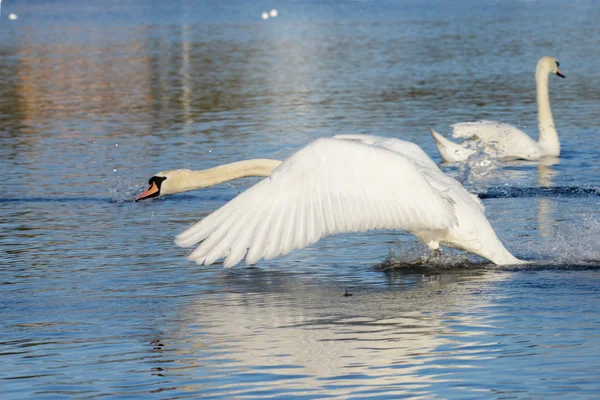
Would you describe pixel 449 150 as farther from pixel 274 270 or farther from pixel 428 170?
pixel 428 170

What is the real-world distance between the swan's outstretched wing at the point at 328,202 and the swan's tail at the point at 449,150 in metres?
7.34

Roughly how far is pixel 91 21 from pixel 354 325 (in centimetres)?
6545

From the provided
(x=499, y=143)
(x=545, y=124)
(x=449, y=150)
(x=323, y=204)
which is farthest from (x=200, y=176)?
(x=545, y=124)

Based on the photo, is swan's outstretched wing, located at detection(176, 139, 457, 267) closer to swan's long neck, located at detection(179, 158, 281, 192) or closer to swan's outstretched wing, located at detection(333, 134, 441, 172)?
swan's outstretched wing, located at detection(333, 134, 441, 172)

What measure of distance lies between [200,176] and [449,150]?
680cm

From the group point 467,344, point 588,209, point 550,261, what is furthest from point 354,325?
point 588,209

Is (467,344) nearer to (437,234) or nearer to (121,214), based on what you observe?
(437,234)

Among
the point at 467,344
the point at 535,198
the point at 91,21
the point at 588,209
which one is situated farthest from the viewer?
the point at 91,21

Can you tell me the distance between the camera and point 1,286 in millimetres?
8703

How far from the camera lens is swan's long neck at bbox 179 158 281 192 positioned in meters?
9.03

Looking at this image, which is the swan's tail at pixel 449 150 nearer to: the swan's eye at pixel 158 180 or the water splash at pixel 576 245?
the water splash at pixel 576 245

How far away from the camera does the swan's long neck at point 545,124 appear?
1576 cm

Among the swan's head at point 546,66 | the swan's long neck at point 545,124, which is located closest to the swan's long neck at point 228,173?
the swan's long neck at point 545,124

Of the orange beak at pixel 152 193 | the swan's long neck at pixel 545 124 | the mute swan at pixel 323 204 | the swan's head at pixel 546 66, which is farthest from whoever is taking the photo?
the swan's head at pixel 546 66
